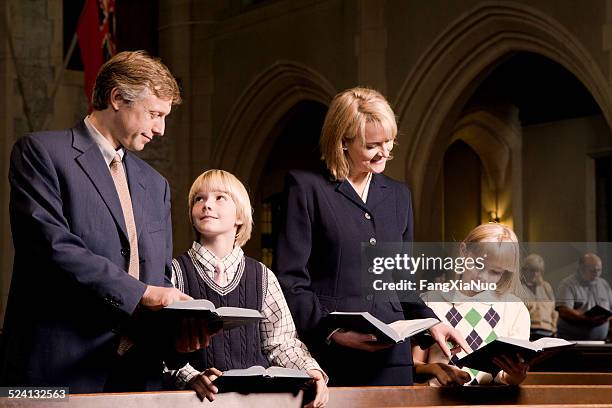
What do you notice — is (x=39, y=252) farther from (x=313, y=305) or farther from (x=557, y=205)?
(x=557, y=205)

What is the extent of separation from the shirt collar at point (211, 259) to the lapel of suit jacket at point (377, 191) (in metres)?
0.41

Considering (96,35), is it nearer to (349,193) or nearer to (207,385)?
(349,193)

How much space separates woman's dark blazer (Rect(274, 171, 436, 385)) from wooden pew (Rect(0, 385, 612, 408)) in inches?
8.9

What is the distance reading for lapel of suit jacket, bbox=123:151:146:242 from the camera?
2.66m

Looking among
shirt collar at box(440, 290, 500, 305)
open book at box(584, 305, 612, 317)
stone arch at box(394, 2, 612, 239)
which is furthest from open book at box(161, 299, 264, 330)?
stone arch at box(394, 2, 612, 239)

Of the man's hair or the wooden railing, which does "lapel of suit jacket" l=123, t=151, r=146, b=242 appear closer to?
the man's hair

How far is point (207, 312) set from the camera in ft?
7.80

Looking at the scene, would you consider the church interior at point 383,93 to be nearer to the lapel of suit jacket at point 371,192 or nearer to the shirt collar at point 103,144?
the lapel of suit jacket at point 371,192

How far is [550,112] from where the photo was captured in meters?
13.6

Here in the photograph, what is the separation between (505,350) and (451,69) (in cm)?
788

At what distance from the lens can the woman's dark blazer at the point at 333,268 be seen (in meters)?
3.04

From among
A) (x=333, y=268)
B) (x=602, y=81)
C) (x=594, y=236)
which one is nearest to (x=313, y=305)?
(x=333, y=268)

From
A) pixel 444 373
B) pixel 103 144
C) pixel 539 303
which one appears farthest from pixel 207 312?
pixel 539 303

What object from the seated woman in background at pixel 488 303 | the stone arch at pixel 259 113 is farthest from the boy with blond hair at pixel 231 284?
the stone arch at pixel 259 113
